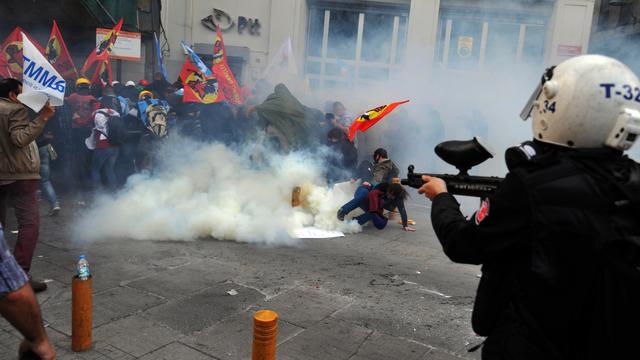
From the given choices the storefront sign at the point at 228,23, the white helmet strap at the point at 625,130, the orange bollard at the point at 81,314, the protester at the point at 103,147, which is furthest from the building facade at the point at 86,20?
the white helmet strap at the point at 625,130

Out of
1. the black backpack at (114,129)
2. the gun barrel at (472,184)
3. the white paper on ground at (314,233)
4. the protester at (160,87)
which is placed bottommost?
the white paper on ground at (314,233)

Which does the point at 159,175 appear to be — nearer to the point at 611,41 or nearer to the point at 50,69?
the point at 50,69

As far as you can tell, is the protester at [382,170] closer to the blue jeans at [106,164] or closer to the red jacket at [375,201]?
the red jacket at [375,201]

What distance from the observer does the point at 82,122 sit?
8.77 m

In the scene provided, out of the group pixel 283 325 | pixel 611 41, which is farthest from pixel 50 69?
pixel 611 41

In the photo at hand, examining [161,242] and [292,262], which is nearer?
[292,262]

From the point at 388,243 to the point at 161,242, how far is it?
290 centimetres

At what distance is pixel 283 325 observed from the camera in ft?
13.0

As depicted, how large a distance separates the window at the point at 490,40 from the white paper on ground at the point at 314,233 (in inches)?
338

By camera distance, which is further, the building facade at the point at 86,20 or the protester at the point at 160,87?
the building facade at the point at 86,20

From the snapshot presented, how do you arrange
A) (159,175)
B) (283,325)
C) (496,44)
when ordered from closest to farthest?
(283,325)
(159,175)
(496,44)

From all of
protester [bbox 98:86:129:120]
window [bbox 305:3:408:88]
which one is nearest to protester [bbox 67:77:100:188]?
protester [bbox 98:86:129:120]

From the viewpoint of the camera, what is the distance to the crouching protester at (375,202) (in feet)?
23.6

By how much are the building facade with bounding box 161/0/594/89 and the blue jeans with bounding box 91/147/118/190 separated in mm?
6269
